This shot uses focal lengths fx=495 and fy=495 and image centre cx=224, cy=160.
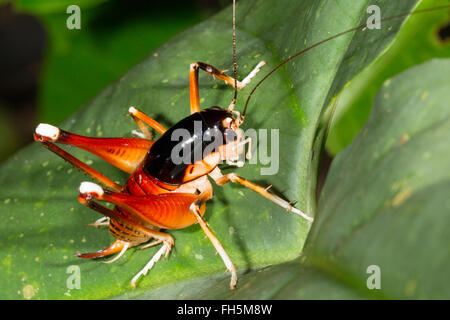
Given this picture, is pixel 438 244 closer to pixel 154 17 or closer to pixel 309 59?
pixel 309 59

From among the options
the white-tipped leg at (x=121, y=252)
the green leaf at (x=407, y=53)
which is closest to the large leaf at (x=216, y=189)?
the white-tipped leg at (x=121, y=252)

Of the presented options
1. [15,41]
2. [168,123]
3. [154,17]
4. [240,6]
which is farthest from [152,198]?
[15,41]

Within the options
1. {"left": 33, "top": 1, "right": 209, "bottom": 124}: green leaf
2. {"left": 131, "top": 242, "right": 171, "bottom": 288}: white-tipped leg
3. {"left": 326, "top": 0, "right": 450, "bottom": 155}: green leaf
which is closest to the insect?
{"left": 131, "top": 242, "right": 171, "bottom": 288}: white-tipped leg

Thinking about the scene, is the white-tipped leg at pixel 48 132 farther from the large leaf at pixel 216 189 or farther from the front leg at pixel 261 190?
the front leg at pixel 261 190

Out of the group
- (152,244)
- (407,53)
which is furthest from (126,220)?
(407,53)

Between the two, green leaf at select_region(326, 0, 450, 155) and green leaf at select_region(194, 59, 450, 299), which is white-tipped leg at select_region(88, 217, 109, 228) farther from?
green leaf at select_region(326, 0, 450, 155)
